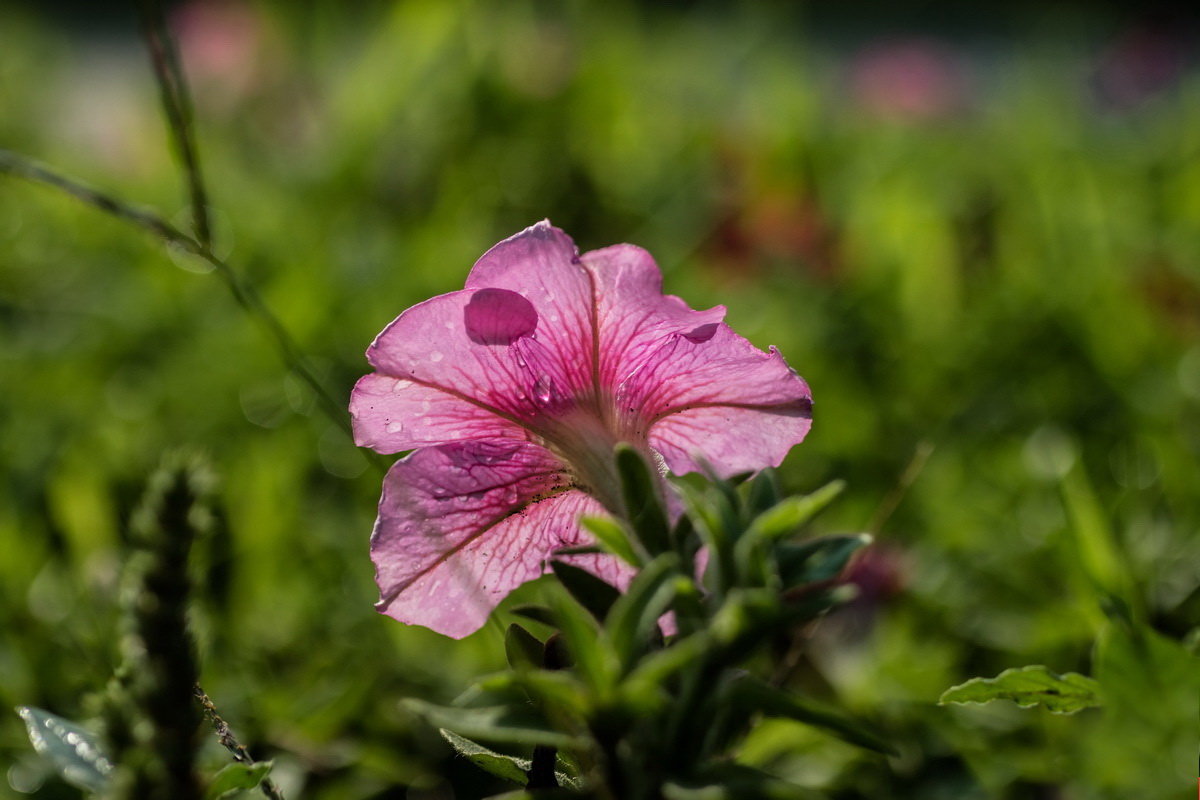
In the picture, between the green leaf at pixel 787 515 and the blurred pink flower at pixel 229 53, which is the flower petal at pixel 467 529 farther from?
the blurred pink flower at pixel 229 53

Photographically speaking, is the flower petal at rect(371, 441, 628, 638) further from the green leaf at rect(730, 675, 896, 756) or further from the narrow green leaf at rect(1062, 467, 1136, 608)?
the narrow green leaf at rect(1062, 467, 1136, 608)

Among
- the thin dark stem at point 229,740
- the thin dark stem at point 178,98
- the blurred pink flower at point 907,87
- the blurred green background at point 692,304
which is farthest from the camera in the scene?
the blurred pink flower at point 907,87

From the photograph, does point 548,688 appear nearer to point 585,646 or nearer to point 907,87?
point 585,646

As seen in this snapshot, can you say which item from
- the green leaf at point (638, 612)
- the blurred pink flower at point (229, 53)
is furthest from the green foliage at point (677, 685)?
the blurred pink flower at point (229, 53)

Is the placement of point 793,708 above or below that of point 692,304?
above

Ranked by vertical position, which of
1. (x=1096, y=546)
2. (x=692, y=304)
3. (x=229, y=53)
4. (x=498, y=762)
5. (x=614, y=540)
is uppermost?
(x=229, y=53)

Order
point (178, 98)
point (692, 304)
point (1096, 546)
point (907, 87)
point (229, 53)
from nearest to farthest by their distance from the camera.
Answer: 1. point (178, 98)
2. point (1096, 546)
3. point (692, 304)
4. point (229, 53)
5. point (907, 87)

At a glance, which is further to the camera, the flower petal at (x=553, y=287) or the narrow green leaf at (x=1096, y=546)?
the narrow green leaf at (x=1096, y=546)

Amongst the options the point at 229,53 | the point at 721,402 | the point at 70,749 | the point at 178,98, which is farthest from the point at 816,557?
the point at 229,53
